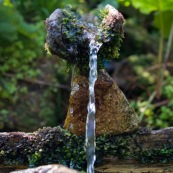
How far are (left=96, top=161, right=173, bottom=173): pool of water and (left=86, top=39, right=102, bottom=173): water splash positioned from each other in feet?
0.40

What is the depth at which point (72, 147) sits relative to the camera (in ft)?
7.72

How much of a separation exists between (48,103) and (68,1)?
44.1 inches

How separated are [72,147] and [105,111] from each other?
9.8 inches

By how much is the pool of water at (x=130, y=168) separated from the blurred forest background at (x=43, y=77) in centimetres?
206

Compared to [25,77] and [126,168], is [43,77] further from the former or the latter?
[126,168]

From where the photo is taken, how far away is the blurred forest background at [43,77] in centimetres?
458

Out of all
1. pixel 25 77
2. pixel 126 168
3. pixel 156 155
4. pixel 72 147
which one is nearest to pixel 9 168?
pixel 72 147

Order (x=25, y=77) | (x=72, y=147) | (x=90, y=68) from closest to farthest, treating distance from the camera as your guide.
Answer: (x=90, y=68)
(x=72, y=147)
(x=25, y=77)

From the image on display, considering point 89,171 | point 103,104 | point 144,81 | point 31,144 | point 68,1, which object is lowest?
point 89,171

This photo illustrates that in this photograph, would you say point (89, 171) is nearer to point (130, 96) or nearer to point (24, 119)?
point (24, 119)

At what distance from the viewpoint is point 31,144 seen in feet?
7.77

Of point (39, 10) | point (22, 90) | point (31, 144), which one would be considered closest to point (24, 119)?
point (22, 90)

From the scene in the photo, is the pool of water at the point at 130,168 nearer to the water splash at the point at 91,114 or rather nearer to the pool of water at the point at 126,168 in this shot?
the pool of water at the point at 126,168

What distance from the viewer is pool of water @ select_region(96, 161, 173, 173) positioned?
93.2 inches
